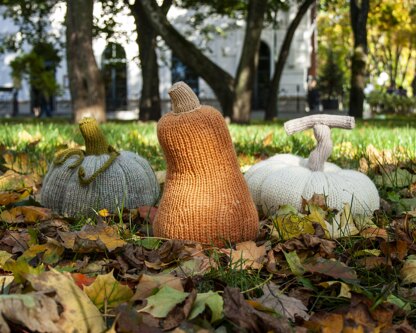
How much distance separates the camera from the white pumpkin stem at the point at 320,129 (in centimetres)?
320

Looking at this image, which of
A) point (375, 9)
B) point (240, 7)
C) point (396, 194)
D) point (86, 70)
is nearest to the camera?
point (396, 194)

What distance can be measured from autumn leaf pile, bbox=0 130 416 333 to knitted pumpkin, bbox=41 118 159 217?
0.10 m

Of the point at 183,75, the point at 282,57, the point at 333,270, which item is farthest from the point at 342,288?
the point at 183,75

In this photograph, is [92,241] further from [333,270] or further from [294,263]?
[333,270]

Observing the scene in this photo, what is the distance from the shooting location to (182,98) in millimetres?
2566

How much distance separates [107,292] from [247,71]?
12477mm

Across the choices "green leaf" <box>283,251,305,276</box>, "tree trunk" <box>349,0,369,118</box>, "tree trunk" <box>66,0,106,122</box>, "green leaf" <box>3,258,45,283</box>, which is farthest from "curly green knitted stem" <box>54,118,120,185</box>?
"tree trunk" <box>349,0,369,118</box>

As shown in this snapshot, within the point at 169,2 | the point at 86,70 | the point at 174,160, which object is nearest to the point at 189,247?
the point at 174,160

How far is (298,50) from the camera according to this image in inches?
1415

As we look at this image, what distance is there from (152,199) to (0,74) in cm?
3735

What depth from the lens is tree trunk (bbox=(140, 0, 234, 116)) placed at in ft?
43.1

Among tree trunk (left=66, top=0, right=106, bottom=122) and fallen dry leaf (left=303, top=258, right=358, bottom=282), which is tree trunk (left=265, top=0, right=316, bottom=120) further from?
fallen dry leaf (left=303, top=258, right=358, bottom=282)

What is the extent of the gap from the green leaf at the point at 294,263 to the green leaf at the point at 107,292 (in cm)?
55

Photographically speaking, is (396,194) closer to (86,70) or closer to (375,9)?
(86,70)
